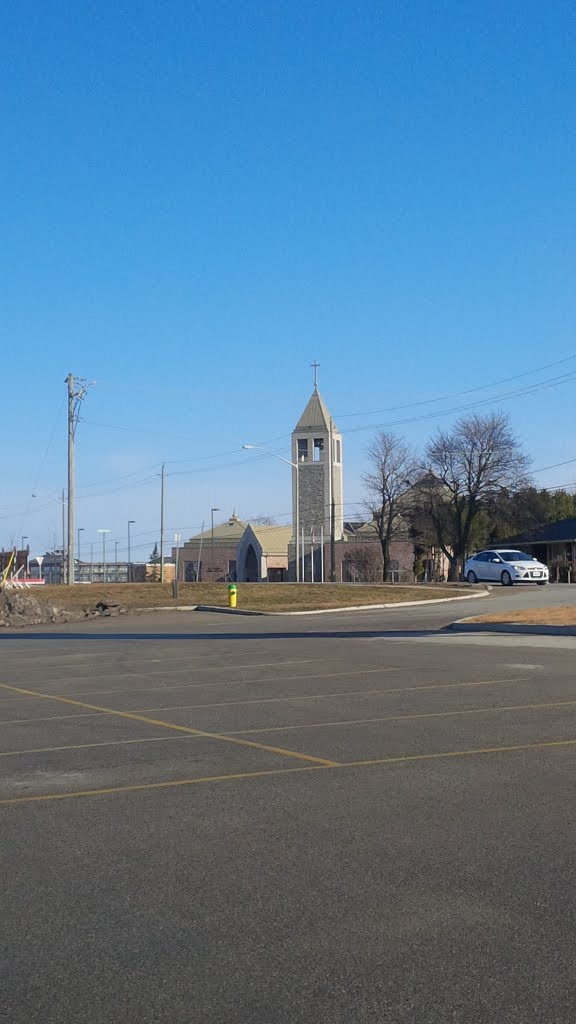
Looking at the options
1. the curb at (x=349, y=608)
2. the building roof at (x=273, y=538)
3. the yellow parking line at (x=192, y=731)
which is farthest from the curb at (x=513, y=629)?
A: the building roof at (x=273, y=538)

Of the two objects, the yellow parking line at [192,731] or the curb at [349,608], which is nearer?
the yellow parking line at [192,731]

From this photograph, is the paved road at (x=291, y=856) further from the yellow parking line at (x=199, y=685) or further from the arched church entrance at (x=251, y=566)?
the arched church entrance at (x=251, y=566)

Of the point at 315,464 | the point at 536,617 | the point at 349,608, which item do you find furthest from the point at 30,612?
the point at 315,464

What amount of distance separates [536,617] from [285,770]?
64.5 ft


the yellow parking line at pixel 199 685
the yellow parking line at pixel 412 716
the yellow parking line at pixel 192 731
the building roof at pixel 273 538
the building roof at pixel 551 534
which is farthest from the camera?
the building roof at pixel 273 538

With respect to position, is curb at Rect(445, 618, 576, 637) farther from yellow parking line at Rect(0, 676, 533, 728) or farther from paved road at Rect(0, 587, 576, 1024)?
paved road at Rect(0, 587, 576, 1024)

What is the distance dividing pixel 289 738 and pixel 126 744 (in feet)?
5.36

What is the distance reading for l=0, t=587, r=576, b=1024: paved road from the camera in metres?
4.51

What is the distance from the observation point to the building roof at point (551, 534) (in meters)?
80.9

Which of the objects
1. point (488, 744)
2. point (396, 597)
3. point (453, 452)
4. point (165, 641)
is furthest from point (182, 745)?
point (453, 452)

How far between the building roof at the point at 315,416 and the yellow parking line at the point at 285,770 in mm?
86632

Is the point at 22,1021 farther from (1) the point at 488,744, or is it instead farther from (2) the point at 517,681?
(2) the point at 517,681

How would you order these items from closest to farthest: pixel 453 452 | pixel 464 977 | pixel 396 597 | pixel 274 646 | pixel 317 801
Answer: pixel 464 977
pixel 317 801
pixel 274 646
pixel 396 597
pixel 453 452

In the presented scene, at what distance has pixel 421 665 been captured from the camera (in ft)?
59.5
